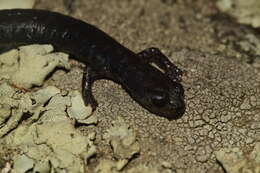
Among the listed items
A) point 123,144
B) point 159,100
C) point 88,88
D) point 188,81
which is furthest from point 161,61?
point 123,144

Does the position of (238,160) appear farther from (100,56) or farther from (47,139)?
(100,56)

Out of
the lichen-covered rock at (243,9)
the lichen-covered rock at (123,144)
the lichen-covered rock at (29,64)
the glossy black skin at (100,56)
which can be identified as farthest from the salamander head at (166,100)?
the lichen-covered rock at (243,9)

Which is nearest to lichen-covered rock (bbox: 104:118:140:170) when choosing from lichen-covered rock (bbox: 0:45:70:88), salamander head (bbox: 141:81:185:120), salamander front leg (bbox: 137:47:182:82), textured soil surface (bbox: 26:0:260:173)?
textured soil surface (bbox: 26:0:260:173)

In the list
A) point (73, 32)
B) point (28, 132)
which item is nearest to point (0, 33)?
point (73, 32)

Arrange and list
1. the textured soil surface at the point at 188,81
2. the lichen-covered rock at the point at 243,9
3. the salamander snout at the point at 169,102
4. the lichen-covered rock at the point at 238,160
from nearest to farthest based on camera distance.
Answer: the lichen-covered rock at the point at 238,160 < the textured soil surface at the point at 188,81 < the salamander snout at the point at 169,102 < the lichen-covered rock at the point at 243,9

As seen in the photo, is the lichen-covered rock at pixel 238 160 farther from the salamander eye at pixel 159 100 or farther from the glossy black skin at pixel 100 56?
the salamander eye at pixel 159 100

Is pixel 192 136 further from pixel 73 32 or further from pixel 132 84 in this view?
pixel 73 32

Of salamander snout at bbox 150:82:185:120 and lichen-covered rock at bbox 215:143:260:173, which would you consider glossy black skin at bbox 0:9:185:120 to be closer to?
salamander snout at bbox 150:82:185:120
